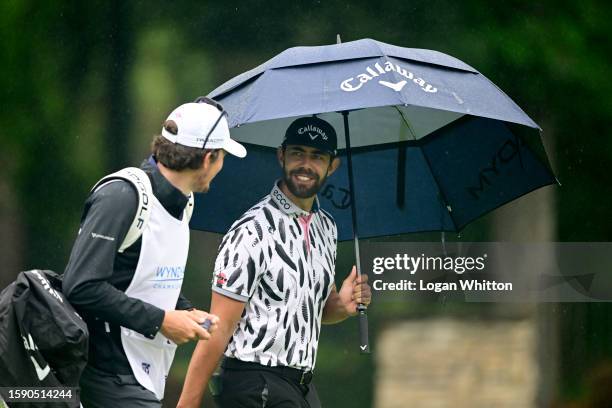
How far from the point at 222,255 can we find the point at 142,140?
303 centimetres

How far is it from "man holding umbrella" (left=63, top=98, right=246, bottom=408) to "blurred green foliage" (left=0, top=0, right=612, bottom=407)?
3.46m

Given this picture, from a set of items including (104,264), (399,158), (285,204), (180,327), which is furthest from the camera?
(399,158)

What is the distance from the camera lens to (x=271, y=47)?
780 centimetres

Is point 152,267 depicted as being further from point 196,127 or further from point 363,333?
point 363,333

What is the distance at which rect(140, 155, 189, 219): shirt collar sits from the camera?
4.18 m

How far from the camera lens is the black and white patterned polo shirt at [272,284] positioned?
4879mm

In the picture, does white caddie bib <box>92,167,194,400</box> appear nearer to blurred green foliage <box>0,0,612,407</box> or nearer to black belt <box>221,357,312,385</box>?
black belt <box>221,357,312,385</box>

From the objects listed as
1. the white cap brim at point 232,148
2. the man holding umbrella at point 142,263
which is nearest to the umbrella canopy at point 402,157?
the white cap brim at point 232,148

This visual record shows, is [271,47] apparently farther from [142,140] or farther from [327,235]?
[327,235]

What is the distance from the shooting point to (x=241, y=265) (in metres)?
4.88

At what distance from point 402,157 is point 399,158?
0.01 m

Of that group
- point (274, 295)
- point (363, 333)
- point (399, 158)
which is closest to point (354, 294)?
point (363, 333)

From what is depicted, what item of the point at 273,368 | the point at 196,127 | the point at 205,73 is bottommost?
the point at 273,368

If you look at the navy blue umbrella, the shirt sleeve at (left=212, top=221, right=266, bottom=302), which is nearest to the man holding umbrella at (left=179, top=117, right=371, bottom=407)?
the shirt sleeve at (left=212, top=221, right=266, bottom=302)
